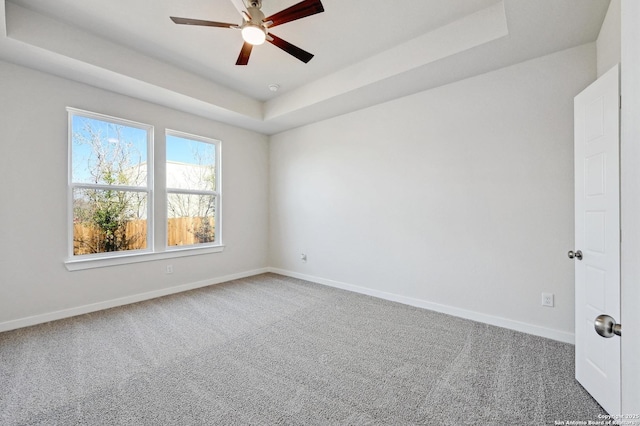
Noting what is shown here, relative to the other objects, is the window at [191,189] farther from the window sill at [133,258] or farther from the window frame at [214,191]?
the window sill at [133,258]

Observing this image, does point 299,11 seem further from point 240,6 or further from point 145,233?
point 145,233

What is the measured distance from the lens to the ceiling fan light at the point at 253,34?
220 centimetres

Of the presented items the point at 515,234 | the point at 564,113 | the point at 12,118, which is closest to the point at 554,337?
the point at 515,234

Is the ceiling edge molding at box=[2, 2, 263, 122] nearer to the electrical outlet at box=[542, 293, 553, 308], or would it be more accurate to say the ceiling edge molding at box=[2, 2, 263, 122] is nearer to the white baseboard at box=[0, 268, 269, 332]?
the white baseboard at box=[0, 268, 269, 332]

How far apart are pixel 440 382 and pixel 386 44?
3226mm

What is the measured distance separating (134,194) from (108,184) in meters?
0.32

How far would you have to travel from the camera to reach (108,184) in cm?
348

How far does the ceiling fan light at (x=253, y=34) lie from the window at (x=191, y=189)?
2.41 meters

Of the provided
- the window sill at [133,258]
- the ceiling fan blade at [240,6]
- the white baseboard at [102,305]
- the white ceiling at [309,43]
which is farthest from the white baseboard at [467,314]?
the ceiling fan blade at [240,6]

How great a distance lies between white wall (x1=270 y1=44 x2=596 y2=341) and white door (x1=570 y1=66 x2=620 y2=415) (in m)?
0.74

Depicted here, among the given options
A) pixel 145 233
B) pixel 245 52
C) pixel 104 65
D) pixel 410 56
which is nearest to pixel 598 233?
pixel 410 56

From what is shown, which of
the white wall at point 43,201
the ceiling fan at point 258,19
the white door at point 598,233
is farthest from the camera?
the white wall at point 43,201

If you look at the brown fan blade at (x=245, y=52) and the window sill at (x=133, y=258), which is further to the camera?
the window sill at (x=133, y=258)

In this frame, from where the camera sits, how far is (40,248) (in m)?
2.96
